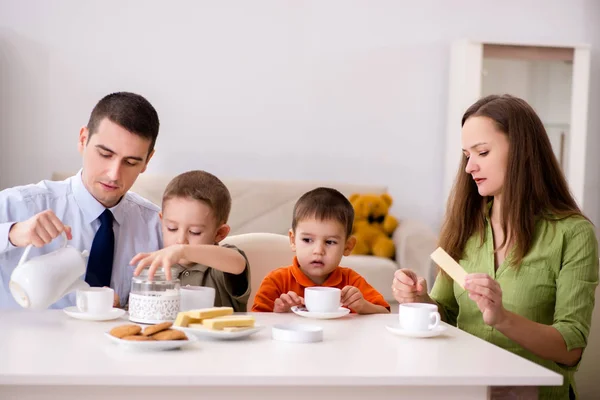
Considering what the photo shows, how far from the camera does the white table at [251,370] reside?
100 centimetres

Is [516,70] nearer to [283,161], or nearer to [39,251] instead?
[283,161]

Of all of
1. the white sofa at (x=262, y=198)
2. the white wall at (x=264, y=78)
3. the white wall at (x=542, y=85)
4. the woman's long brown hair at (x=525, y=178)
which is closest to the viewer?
the woman's long brown hair at (x=525, y=178)

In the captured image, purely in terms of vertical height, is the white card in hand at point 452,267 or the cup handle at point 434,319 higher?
the white card in hand at point 452,267

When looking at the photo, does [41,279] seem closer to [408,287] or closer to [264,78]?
[408,287]

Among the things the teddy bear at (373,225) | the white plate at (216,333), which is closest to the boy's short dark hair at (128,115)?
the white plate at (216,333)

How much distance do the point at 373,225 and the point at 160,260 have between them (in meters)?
2.95

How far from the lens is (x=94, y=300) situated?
141 centimetres

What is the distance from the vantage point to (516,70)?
4.77 m

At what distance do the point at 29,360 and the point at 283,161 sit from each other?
12.5 ft

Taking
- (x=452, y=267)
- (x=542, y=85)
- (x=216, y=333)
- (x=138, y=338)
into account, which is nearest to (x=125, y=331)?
(x=138, y=338)

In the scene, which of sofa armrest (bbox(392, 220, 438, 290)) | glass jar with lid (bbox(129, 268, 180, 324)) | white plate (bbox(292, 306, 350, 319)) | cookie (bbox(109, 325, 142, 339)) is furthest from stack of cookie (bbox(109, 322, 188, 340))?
sofa armrest (bbox(392, 220, 438, 290))

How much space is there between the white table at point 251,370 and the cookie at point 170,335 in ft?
0.07

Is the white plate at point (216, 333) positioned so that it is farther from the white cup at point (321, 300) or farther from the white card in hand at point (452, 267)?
the white card in hand at point (452, 267)

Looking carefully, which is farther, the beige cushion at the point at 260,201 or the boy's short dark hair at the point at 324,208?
the beige cushion at the point at 260,201
